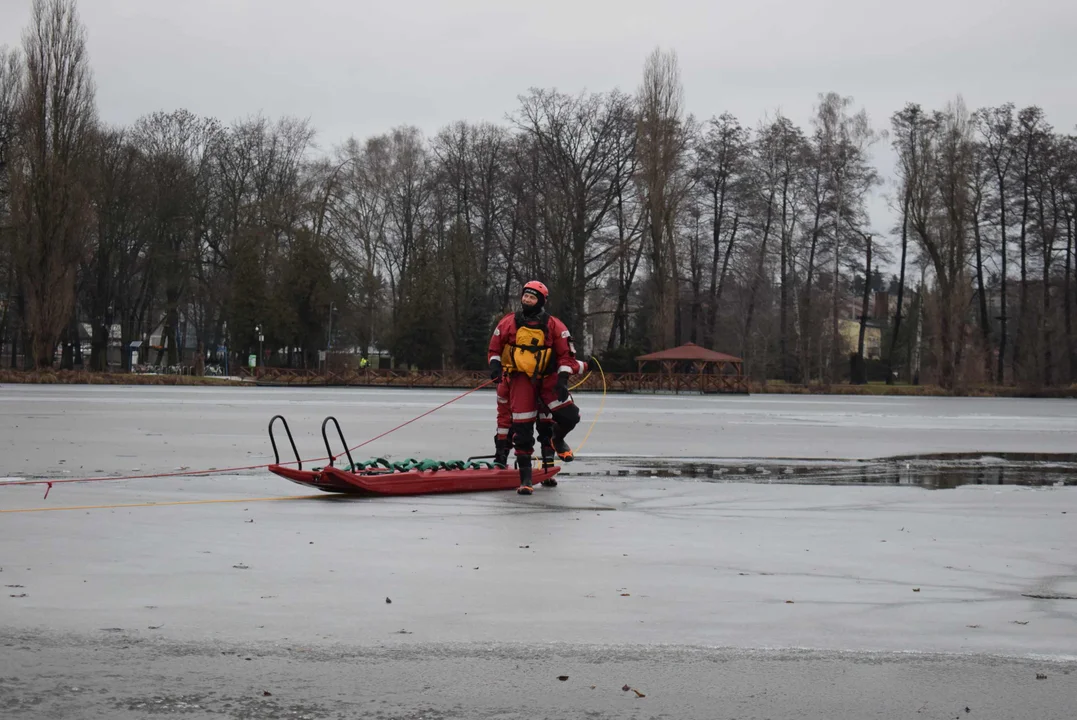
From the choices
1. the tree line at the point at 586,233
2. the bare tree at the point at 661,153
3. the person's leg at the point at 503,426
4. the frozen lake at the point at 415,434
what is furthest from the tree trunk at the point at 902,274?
the person's leg at the point at 503,426

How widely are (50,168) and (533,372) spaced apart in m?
53.8

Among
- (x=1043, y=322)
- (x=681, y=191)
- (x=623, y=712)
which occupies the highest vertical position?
(x=681, y=191)

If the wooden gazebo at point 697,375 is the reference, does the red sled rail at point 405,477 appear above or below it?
below

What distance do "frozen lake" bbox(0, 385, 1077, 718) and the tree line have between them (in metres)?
57.0

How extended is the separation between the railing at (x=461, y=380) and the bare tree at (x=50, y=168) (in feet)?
42.5

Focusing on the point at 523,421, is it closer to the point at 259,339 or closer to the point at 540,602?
the point at 540,602

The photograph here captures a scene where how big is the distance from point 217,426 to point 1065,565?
18.1 meters

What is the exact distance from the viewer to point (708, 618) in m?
6.06

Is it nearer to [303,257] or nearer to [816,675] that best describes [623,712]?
[816,675]

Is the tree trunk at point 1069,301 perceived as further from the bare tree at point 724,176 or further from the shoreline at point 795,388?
the bare tree at point 724,176

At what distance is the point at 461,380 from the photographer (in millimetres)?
71000

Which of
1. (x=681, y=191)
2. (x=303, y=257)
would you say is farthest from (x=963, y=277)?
(x=303, y=257)

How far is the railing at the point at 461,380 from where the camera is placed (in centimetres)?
6662

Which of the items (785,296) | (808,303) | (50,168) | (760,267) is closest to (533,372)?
(50,168)
